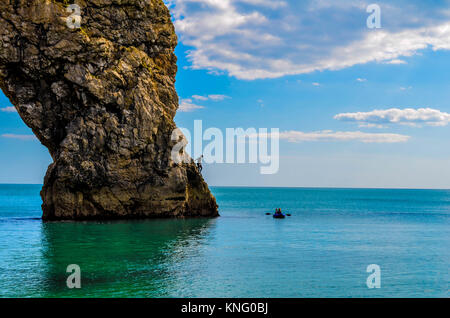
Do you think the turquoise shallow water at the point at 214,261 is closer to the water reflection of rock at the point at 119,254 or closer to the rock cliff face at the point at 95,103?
the water reflection of rock at the point at 119,254

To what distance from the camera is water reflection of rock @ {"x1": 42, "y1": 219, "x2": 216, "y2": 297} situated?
21.4 metres

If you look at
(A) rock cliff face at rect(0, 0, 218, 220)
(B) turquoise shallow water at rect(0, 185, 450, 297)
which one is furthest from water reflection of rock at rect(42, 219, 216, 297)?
(A) rock cliff face at rect(0, 0, 218, 220)

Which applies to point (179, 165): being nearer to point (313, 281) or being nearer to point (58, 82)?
point (58, 82)

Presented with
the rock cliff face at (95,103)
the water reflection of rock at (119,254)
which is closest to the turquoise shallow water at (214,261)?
the water reflection of rock at (119,254)

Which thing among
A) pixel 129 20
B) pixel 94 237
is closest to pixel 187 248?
pixel 94 237

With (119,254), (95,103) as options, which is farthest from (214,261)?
(95,103)

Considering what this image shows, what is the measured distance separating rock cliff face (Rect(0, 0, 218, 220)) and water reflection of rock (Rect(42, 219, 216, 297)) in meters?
4.61

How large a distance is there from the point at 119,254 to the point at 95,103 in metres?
27.2

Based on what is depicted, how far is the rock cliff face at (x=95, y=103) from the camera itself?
50.4 m

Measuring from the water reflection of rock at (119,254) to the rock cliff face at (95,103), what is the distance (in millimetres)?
4611

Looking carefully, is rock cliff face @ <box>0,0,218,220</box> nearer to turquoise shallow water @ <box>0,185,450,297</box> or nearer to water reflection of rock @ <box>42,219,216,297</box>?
water reflection of rock @ <box>42,219,216,297</box>

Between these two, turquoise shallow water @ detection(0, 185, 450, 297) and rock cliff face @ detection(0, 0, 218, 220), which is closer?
turquoise shallow water @ detection(0, 185, 450, 297)

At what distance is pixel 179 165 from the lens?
191ft

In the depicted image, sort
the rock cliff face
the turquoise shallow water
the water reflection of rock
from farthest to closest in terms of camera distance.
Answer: the rock cliff face → the turquoise shallow water → the water reflection of rock
